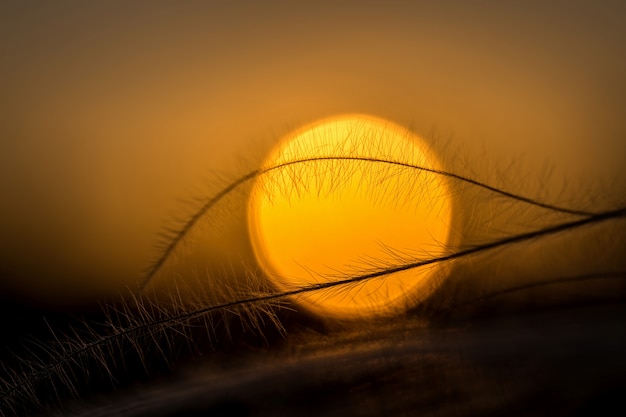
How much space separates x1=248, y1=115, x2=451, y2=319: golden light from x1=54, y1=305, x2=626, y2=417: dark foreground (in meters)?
0.07

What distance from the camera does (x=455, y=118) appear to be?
1.21 metres

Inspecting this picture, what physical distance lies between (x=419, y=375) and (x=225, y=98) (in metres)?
0.73

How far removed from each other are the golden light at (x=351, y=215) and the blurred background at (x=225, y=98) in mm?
66

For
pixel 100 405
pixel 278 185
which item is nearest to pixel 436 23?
pixel 278 185

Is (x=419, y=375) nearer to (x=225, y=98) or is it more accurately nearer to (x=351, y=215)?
(x=351, y=215)

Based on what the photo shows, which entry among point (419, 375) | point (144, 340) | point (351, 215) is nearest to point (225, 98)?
point (351, 215)

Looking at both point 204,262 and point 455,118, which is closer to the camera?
point 204,262

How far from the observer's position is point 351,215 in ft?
3.55

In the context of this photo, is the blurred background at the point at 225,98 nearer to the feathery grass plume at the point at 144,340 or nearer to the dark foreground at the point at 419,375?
the feathery grass plume at the point at 144,340

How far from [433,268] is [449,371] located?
0.19 meters

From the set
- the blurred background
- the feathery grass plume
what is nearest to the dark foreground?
the feathery grass plume

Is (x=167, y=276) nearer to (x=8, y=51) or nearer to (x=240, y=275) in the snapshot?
(x=240, y=275)

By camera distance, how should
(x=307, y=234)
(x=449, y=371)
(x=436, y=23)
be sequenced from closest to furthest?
(x=449, y=371)
(x=307, y=234)
(x=436, y=23)

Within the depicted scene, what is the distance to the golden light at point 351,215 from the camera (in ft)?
3.28
